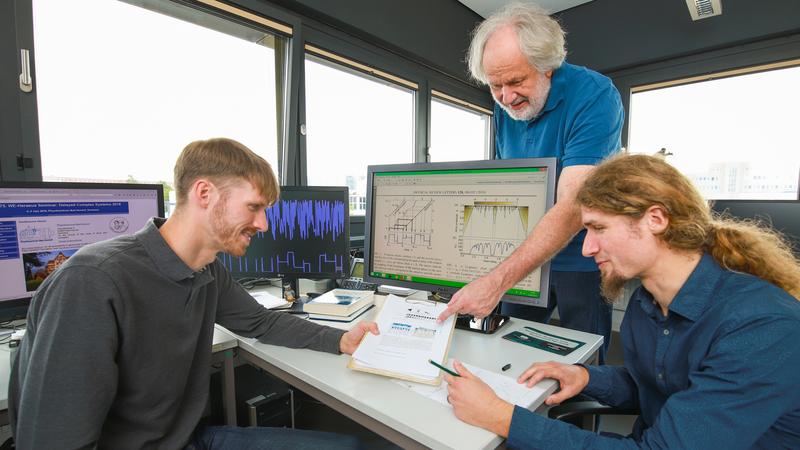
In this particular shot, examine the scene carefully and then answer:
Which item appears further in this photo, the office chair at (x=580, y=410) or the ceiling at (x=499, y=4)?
the ceiling at (x=499, y=4)

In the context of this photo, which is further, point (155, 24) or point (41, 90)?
point (155, 24)

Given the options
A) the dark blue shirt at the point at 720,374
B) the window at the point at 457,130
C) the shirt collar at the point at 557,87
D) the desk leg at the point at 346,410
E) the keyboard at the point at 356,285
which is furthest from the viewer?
the window at the point at 457,130

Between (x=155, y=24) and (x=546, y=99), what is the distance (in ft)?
5.96

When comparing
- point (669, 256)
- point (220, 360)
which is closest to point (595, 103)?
point (669, 256)

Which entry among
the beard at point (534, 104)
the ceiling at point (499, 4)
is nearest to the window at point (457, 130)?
the ceiling at point (499, 4)

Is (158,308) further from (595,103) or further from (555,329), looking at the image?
(595,103)

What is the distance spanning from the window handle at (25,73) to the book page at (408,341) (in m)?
1.58

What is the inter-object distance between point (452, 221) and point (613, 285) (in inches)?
19.4

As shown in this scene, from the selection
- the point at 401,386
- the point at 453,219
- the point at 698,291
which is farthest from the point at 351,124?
the point at 698,291

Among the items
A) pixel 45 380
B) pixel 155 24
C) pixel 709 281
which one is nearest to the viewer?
pixel 45 380

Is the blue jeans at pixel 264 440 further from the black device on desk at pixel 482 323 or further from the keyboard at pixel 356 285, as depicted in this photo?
the keyboard at pixel 356 285

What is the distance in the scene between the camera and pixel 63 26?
1.56 m

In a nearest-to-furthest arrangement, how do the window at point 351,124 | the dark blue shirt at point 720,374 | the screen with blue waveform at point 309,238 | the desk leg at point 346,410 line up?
the dark blue shirt at point 720,374 → the desk leg at point 346,410 → the screen with blue waveform at point 309,238 → the window at point 351,124

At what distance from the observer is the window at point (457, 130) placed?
11.3 feet
